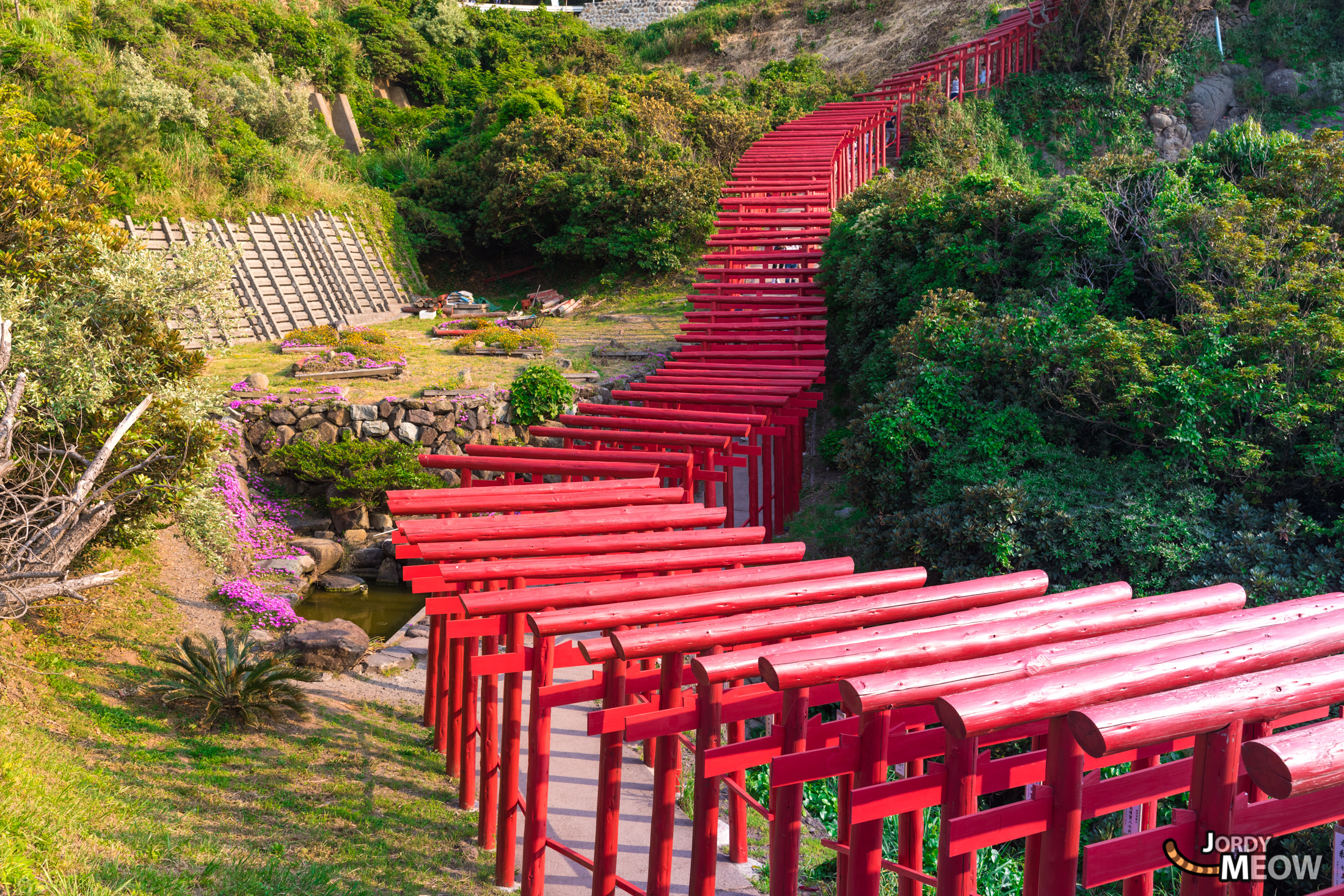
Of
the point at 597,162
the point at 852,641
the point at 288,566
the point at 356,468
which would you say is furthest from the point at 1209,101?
the point at 852,641

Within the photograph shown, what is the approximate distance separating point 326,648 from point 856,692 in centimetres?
635

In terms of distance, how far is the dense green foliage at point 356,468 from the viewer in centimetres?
1209

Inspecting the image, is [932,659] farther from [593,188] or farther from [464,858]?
[593,188]

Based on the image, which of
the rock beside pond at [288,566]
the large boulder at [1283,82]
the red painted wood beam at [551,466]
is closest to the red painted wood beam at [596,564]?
the red painted wood beam at [551,466]

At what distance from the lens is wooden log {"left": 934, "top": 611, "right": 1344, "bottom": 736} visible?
2.51 metres

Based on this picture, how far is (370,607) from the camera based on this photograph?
34.9ft

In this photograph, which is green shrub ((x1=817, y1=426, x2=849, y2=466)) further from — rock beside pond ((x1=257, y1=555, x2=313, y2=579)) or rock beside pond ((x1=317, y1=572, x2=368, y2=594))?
rock beside pond ((x1=257, y1=555, x2=313, y2=579))

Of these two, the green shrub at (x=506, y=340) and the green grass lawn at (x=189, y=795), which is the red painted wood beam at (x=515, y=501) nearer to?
the green grass lawn at (x=189, y=795)

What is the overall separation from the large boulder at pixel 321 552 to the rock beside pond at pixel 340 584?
146 millimetres

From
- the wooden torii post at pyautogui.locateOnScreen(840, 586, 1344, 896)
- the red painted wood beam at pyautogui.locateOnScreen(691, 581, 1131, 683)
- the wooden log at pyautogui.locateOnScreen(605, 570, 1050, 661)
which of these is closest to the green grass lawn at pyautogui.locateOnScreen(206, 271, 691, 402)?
the wooden log at pyautogui.locateOnScreen(605, 570, 1050, 661)

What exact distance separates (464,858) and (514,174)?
18.5m

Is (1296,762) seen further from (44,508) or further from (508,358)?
(508,358)

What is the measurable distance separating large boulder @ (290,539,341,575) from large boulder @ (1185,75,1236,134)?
19748 mm

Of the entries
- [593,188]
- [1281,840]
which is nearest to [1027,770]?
[1281,840]
